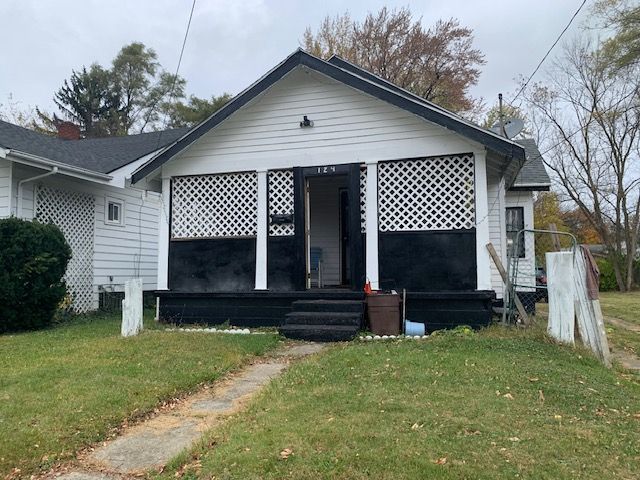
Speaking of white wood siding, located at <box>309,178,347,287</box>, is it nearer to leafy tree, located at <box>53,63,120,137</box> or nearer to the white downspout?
the white downspout

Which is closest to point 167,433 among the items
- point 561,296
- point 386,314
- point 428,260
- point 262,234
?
point 386,314

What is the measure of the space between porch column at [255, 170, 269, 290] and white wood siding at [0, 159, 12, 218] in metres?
5.05

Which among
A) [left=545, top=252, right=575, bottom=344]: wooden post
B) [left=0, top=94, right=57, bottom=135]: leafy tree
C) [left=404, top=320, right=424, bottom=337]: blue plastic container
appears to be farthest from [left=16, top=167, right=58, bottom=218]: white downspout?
[left=0, top=94, right=57, bottom=135]: leafy tree

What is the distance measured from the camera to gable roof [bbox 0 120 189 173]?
1095 centimetres

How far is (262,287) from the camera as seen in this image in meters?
9.27

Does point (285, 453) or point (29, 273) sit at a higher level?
point (29, 273)

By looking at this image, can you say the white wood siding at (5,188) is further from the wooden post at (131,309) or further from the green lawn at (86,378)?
the wooden post at (131,309)

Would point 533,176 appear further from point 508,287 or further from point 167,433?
point 167,433

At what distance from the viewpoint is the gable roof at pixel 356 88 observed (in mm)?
7848

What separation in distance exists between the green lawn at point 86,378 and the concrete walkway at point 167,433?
0.66 feet

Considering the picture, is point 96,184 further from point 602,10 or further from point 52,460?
point 602,10

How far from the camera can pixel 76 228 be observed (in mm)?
11789

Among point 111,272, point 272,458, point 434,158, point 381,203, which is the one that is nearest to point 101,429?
point 272,458

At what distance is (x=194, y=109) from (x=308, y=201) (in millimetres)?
25526
